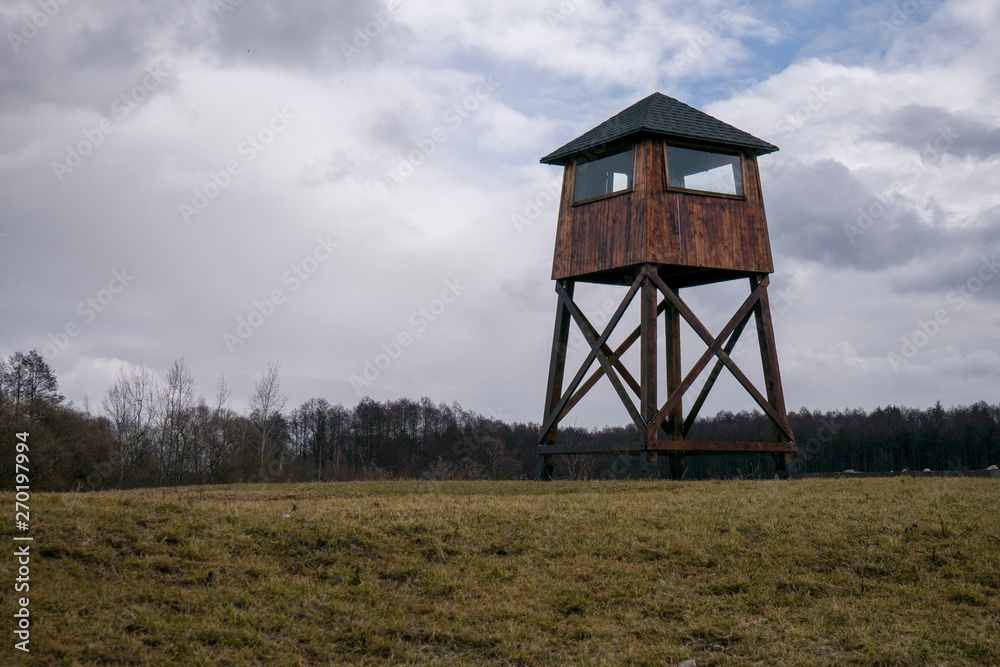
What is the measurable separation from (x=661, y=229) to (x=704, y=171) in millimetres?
2133

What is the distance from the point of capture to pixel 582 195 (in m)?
17.9

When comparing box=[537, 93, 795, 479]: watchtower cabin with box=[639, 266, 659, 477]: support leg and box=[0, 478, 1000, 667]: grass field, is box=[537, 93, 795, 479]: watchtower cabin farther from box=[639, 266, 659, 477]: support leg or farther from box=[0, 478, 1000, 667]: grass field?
box=[0, 478, 1000, 667]: grass field

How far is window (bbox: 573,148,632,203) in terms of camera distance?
1759 cm

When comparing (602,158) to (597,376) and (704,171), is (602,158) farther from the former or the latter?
(597,376)

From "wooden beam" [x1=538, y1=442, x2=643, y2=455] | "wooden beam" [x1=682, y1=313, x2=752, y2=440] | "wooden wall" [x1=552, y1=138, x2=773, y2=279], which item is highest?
"wooden wall" [x1=552, y1=138, x2=773, y2=279]

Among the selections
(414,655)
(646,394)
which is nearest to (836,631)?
(414,655)

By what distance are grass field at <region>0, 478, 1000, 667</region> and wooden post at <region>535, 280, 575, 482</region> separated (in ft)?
20.4

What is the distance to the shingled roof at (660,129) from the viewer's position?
16906 millimetres

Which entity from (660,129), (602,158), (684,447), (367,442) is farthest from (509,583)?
(367,442)

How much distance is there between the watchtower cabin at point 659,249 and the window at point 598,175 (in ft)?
0.08

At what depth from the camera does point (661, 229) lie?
52.7 ft

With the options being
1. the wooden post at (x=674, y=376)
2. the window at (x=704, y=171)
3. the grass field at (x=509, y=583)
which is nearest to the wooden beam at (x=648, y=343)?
the wooden post at (x=674, y=376)

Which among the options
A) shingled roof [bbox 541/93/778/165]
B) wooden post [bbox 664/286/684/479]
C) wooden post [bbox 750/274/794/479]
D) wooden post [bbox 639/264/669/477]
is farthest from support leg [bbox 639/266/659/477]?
shingled roof [bbox 541/93/778/165]

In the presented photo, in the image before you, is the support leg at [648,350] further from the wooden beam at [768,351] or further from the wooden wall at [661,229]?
the wooden beam at [768,351]
